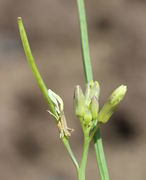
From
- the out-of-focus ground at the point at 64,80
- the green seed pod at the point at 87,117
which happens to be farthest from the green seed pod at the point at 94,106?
the out-of-focus ground at the point at 64,80

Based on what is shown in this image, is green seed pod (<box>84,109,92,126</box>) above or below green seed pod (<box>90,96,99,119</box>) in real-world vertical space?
below

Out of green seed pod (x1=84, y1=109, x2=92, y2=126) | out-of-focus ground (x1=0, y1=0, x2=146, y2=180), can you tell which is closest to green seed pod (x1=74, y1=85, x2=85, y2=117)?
green seed pod (x1=84, y1=109, x2=92, y2=126)

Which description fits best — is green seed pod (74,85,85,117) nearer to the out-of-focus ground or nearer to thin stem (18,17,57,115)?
thin stem (18,17,57,115)

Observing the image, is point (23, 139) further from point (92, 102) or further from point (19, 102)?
point (92, 102)

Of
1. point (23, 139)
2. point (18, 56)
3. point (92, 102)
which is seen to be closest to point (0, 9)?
point (18, 56)

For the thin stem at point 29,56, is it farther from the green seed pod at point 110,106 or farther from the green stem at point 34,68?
the green seed pod at point 110,106

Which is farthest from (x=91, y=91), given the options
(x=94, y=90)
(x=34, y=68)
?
(x=34, y=68)

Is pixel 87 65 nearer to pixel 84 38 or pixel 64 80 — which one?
pixel 84 38

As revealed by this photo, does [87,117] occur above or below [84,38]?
below
